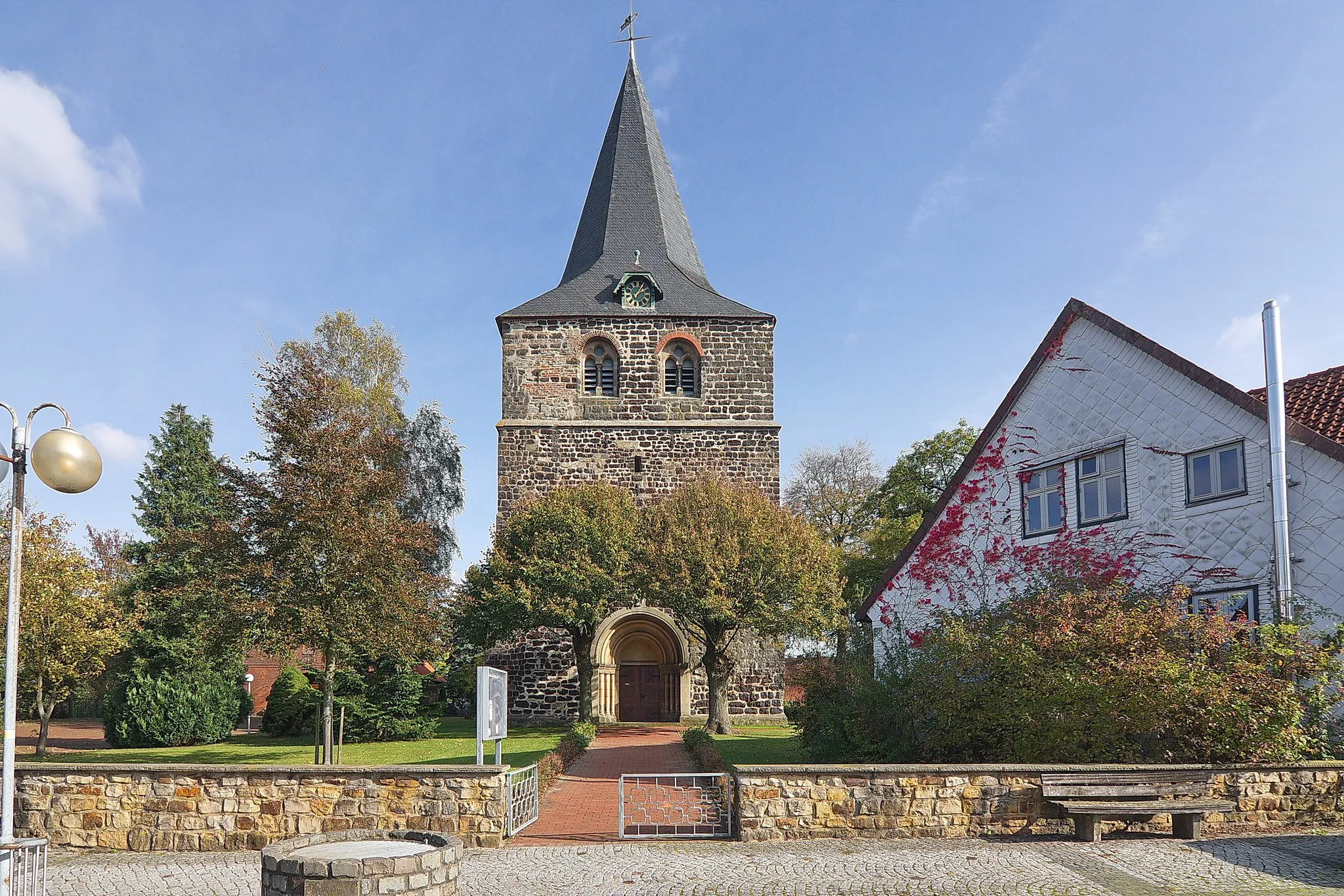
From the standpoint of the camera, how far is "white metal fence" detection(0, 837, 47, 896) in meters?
6.87

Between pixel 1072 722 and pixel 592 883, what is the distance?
19.7 feet

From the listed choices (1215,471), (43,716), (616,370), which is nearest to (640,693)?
(616,370)

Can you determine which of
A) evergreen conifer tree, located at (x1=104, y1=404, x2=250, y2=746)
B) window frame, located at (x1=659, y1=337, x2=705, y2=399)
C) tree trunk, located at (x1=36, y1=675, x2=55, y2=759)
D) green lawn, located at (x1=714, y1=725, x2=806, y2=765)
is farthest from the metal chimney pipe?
tree trunk, located at (x1=36, y1=675, x2=55, y2=759)

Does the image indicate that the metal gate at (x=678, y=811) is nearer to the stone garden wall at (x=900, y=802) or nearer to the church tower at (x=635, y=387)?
the stone garden wall at (x=900, y=802)

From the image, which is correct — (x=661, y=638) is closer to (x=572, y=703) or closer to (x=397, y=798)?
(x=572, y=703)

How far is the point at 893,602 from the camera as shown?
19.8 m

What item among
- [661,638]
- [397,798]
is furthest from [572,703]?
[397,798]

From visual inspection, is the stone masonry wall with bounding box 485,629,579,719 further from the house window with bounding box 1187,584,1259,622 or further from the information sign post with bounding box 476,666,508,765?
the house window with bounding box 1187,584,1259,622

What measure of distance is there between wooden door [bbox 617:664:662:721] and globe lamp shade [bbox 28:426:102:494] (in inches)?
969

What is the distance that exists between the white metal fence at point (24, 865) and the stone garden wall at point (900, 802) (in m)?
6.07

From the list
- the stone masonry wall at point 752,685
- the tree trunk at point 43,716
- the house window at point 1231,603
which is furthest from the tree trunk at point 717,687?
the tree trunk at point 43,716

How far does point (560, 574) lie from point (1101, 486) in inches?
540

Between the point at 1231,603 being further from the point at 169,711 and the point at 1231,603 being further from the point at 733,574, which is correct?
the point at 169,711

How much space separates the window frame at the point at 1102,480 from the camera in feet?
51.1
